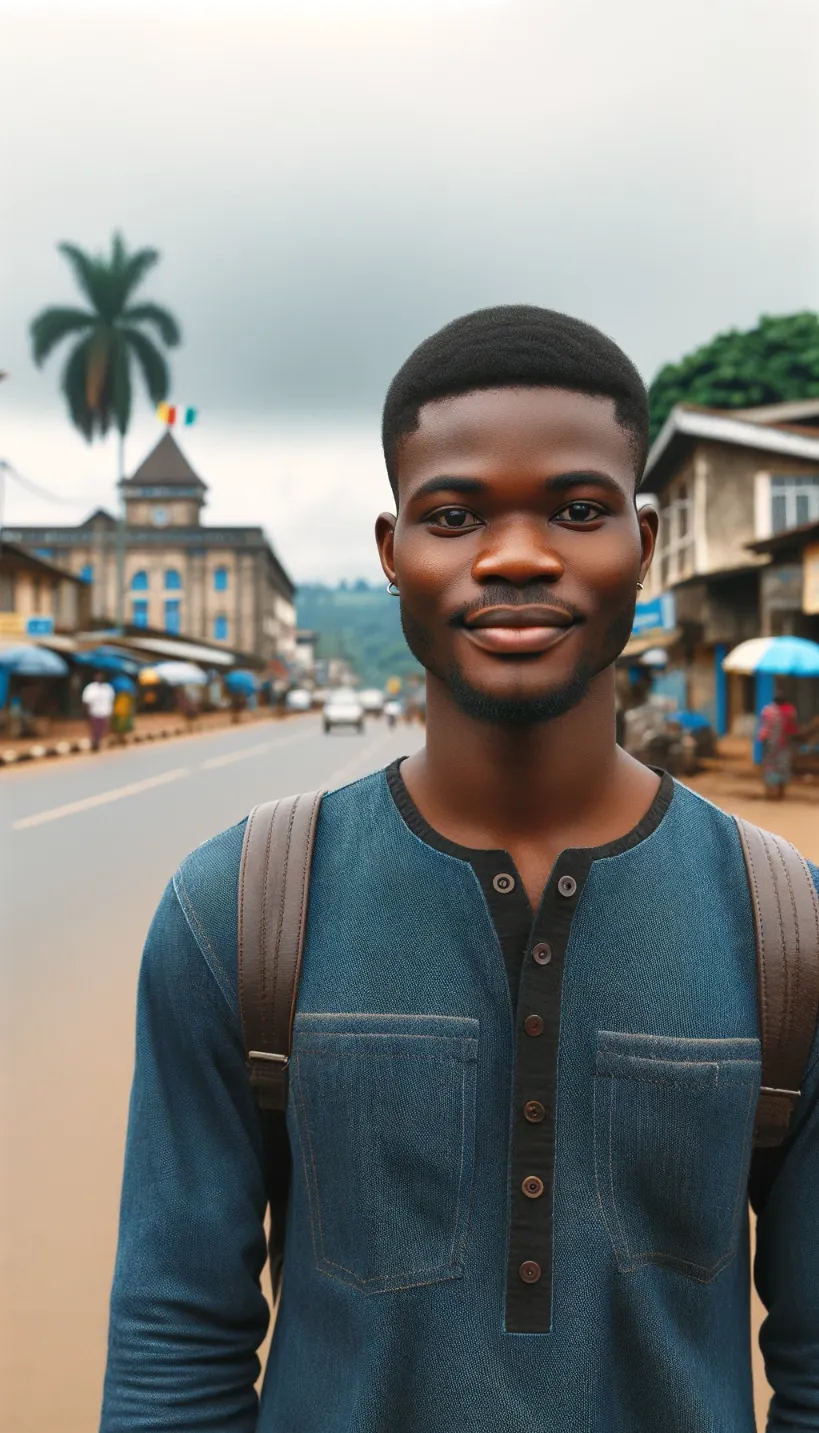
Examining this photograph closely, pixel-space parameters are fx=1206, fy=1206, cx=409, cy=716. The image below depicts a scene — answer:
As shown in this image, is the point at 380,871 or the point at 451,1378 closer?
the point at 451,1378

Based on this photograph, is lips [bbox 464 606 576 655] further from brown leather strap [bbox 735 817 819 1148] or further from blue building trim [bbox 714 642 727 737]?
blue building trim [bbox 714 642 727 737]

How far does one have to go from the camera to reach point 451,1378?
4.22 feet

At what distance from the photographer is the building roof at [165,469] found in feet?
251

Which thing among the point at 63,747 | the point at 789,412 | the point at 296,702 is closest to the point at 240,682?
the point at 296,702

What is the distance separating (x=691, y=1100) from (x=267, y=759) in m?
22.8

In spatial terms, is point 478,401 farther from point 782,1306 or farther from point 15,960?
point 15,960

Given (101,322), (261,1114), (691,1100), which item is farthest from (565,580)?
(101,322)

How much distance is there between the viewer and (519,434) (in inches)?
52.9

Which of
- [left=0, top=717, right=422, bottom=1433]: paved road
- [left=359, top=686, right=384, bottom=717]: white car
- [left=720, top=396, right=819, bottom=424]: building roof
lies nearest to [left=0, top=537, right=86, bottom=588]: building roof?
[left=720, top=396, right=819, bottom=424]: building roof

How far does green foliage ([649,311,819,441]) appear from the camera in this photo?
35.4 m

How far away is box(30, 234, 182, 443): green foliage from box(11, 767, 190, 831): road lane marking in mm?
29884

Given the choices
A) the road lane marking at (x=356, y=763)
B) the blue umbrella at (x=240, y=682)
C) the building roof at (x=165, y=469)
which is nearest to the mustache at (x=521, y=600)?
the road lane marking at (x=356, y=763)

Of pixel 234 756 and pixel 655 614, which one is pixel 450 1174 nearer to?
pixel 655 614

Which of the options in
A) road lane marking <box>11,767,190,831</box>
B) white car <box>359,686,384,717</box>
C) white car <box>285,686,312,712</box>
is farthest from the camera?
white car <box>285,686,312,712</box>
